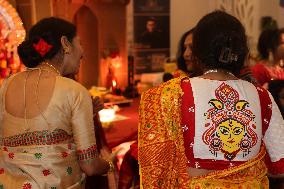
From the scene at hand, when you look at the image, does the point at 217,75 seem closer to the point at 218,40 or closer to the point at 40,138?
A: the point at 218,40

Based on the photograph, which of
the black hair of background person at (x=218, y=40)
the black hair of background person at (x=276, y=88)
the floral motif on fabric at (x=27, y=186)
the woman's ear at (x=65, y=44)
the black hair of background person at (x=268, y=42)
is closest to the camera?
the black hair of background person at (x=218, y=40)

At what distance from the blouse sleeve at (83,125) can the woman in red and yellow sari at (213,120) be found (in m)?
0.24

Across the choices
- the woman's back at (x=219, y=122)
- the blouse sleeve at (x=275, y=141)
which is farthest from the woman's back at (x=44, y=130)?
the blouse sleeve at (x=275, y=141)

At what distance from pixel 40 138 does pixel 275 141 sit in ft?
2.71

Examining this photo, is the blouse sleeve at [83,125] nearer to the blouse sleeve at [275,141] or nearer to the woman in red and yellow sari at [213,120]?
the woman in red and yellow sari at [213,120]

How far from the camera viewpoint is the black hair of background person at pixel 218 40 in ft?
4.18

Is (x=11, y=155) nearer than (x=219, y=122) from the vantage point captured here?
No

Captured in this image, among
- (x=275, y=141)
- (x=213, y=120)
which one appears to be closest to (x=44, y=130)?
(x=213, y=120)

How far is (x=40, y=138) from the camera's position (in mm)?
1464

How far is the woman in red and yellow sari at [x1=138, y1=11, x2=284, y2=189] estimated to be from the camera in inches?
50.6

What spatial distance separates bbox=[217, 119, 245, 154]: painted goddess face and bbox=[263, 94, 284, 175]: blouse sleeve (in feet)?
0.43

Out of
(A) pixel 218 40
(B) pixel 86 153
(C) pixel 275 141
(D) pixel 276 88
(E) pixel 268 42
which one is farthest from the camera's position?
(E) pixel 268 42

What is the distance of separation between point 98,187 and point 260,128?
35.6 inches

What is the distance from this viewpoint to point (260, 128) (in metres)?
1.33
